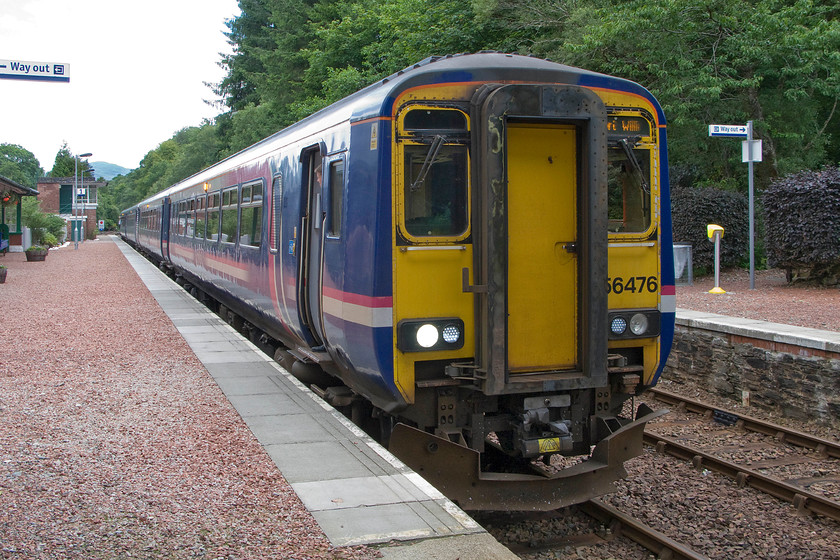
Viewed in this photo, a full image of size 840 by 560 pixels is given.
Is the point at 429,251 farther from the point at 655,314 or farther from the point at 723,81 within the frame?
the point at 723,81

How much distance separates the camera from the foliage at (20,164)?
12925cm

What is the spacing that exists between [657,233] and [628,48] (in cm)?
1422

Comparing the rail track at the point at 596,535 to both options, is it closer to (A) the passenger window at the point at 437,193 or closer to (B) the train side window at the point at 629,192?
(B) the train side window at the point at 629,192

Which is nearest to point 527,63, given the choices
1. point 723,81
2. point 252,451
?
point 252,451

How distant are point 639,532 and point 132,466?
11.8 feet

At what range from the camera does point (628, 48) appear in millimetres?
18906

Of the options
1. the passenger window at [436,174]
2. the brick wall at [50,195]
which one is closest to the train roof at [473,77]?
the passenger window at [436,174]

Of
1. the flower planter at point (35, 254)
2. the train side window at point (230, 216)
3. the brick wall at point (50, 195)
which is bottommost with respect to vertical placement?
the flower planter at point (35, 254)

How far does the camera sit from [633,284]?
5.90 metres

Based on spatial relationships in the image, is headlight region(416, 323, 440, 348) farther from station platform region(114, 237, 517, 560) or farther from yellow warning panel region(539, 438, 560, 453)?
yellow warning panel region(539, 438, 560, 453)

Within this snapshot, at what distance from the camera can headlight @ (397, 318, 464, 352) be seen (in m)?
5.33

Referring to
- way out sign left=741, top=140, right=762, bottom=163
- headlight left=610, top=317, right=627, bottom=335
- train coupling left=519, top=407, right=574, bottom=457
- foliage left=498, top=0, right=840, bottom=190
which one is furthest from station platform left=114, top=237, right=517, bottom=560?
foliage left=498, top=0, right=840, bottom=190

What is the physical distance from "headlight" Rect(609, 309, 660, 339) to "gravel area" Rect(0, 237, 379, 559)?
8.30 feet

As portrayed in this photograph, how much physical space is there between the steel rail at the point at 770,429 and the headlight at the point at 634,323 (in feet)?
9.41
